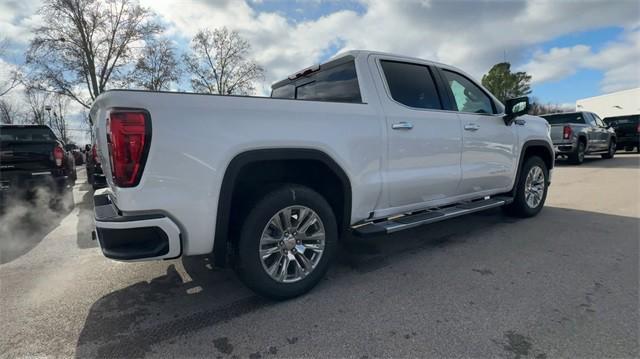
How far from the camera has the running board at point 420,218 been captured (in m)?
2.99

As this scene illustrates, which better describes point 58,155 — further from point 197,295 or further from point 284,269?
point 284,269

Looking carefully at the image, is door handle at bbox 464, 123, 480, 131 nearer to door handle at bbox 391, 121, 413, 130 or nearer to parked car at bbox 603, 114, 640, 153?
door handle at bbox 391, 121, 413, 130

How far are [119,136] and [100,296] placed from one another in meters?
1.61

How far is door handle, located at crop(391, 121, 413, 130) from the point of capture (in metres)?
3.11

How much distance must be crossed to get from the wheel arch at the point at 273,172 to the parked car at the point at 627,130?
2025 cm

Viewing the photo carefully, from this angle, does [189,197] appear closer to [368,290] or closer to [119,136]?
[119,136]

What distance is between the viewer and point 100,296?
9.27ft

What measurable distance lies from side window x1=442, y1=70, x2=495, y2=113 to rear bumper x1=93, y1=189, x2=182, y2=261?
10.6 feet

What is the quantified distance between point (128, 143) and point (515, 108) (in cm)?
418

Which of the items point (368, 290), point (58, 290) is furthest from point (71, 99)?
point (368, 290)

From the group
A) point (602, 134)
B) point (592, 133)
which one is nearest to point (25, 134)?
point (592, 133)

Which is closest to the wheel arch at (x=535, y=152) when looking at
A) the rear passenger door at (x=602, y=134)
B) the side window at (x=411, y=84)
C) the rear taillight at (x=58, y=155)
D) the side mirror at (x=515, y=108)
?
the side mirror at (x=515, y=108)

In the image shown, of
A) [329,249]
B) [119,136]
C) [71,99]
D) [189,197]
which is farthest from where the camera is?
[71,99]

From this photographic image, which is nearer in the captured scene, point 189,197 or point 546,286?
point 189,197
